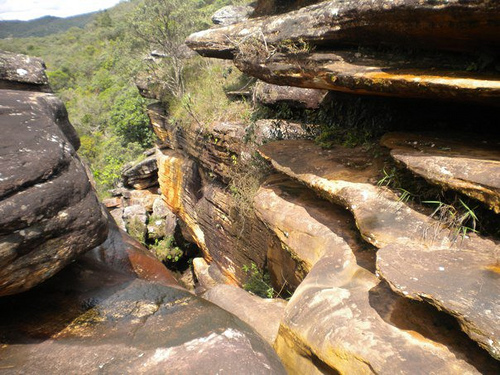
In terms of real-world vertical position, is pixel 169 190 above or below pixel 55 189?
below

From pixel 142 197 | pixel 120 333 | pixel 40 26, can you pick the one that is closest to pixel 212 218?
pixel 120 333

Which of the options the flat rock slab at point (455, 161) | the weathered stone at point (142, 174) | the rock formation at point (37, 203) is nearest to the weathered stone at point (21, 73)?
the rock formation at point (37, 203)

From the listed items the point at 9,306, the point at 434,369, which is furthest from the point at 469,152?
the point at 9,306

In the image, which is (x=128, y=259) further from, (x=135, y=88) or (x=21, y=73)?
(x=135, y=88)

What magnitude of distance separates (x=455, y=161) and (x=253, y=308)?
3.24 metres

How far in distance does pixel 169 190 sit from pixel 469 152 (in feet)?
34.9

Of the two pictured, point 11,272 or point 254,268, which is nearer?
point 11,272

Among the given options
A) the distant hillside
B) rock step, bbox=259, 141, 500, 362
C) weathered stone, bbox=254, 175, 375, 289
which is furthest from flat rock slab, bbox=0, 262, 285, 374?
the distant hillside

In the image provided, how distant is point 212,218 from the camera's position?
948cm

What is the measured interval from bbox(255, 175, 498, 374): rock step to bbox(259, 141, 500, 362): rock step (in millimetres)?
385

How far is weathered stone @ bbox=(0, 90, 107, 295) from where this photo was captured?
357 centimetres

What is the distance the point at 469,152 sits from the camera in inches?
139

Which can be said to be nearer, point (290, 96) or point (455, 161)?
point (455, 161)

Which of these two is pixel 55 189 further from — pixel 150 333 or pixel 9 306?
pixel 150 333
